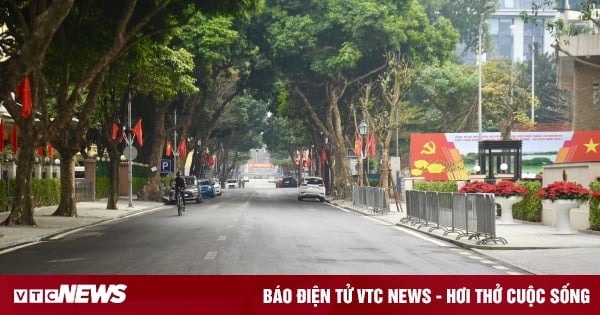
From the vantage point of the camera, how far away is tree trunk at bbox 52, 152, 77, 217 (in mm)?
31844

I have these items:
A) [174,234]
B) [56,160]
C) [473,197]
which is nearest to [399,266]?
[473,197]

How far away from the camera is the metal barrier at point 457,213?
19797 mm

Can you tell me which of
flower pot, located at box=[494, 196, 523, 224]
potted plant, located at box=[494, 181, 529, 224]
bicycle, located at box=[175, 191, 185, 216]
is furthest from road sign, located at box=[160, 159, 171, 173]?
potted plant, located at box=[494, 181, 529, 224]

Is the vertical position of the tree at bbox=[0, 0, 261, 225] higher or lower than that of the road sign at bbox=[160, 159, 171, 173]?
higher

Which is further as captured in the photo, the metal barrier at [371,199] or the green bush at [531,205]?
the metal barrier at [371,199]

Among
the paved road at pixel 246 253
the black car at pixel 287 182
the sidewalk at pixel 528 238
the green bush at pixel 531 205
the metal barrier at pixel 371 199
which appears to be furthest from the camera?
the black car at pixel 287 182

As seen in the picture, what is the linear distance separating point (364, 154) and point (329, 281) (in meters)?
40.7

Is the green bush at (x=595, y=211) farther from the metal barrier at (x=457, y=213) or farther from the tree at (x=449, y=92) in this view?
the tree at (x=449, y=92)

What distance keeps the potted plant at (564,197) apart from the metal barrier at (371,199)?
14690 mm

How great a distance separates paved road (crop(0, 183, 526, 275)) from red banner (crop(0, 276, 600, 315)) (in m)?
1.59

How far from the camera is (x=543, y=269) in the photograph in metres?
14.8

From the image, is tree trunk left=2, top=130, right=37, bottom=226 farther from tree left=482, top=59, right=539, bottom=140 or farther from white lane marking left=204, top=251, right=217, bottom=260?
tree left=482, top=59, right=539, bottom=140

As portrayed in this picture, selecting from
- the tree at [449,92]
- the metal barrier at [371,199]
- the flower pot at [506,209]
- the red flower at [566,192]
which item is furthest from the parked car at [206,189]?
the red flower at [566,192]

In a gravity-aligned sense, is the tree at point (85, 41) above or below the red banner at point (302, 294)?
above
